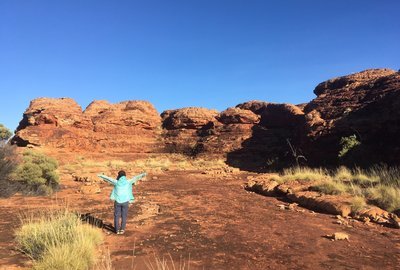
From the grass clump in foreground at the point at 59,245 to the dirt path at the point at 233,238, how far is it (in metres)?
0.28

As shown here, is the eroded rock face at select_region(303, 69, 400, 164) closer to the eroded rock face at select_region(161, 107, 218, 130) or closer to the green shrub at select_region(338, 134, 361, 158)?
the green shrub at select_region(338, 134, 361, 158)

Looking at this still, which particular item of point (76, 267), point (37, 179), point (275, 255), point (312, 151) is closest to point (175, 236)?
point (275, 255)

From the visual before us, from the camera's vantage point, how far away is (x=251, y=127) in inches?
1703

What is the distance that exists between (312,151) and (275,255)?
2306cm

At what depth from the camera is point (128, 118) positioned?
47125 mm

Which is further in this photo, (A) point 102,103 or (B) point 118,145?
(A) point 102,103

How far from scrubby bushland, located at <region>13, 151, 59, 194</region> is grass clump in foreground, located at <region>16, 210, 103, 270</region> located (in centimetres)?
818

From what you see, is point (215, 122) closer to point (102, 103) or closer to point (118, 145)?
point (118, 145)

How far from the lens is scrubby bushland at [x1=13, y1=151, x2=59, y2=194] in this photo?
48.8ft

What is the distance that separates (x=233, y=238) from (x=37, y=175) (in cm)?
1075

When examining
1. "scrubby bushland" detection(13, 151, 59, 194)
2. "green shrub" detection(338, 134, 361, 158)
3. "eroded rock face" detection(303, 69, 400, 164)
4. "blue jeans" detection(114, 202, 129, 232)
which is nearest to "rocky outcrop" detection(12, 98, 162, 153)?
"eroded rock face" detection(303, 69, 400, 164)

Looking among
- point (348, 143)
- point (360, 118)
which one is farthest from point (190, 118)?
point (348, 143)

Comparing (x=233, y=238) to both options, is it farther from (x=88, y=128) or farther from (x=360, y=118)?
(x=88, y=128)

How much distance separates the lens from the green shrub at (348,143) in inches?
927
